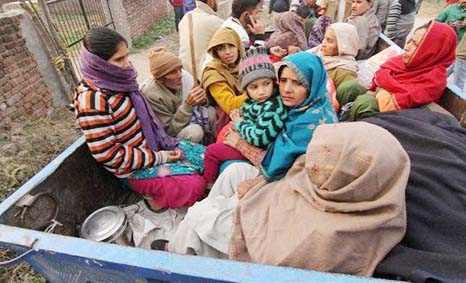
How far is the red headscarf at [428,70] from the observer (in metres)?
2.16

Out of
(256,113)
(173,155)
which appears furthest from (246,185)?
(173,155)

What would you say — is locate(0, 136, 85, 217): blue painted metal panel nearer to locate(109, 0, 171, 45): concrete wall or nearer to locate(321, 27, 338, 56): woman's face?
locate(321, 27, 338, 56): woman's face

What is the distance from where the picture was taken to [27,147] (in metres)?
3.39

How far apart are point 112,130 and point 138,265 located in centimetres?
98

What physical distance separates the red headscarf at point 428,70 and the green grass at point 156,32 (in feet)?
27.1

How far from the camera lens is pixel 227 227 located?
1.54 m

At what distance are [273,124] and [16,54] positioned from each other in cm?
442

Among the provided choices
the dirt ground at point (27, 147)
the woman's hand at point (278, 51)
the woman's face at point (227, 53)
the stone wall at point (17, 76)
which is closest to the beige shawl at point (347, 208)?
the woman's face at point (227, 53)

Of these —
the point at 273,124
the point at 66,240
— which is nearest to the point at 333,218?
the point at 273,124

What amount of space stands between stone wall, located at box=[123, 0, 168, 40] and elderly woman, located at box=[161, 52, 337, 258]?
26.4 ft

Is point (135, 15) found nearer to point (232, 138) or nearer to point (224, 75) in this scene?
point (224, 75)

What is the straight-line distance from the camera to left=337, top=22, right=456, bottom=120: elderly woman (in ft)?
7.13

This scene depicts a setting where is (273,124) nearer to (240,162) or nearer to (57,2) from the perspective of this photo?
(240,162)

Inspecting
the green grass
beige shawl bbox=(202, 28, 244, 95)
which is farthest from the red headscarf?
the green grass
